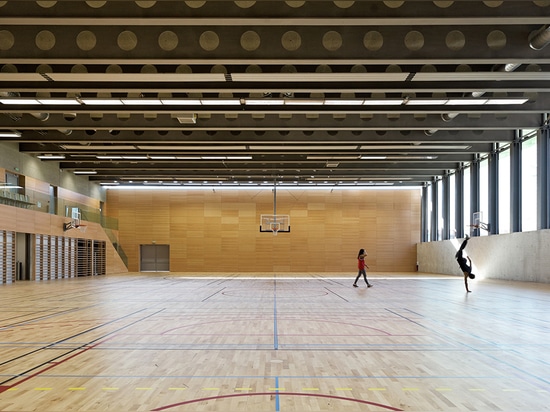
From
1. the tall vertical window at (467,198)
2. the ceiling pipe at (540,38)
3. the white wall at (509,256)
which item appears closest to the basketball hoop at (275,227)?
the white wall at (509,256)

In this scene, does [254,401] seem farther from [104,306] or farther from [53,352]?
[104,306]

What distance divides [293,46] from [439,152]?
64.1 ft

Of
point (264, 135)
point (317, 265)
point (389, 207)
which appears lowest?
point (317, 265)

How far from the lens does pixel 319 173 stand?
1667 inches

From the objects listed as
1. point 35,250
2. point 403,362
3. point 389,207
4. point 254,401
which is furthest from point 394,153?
point 254,401

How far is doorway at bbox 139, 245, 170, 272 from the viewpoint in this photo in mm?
49656

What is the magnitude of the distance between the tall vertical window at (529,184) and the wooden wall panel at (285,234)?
1977 centimetres

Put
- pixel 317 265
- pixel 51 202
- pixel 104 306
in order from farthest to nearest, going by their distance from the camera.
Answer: pixel 317 265
pixel 51 202
pixel 104 306

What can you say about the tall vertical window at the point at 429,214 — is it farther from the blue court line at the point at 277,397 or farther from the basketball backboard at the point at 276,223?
the blue court line at the point at 277,397

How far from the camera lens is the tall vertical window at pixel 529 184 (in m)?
27.8

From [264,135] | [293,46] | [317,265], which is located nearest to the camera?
[293,46]

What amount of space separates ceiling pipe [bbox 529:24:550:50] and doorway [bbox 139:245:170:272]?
3883 cm

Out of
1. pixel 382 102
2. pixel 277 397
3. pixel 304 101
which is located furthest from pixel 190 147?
pixel 277 397

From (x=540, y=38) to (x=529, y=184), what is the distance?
15.2m
